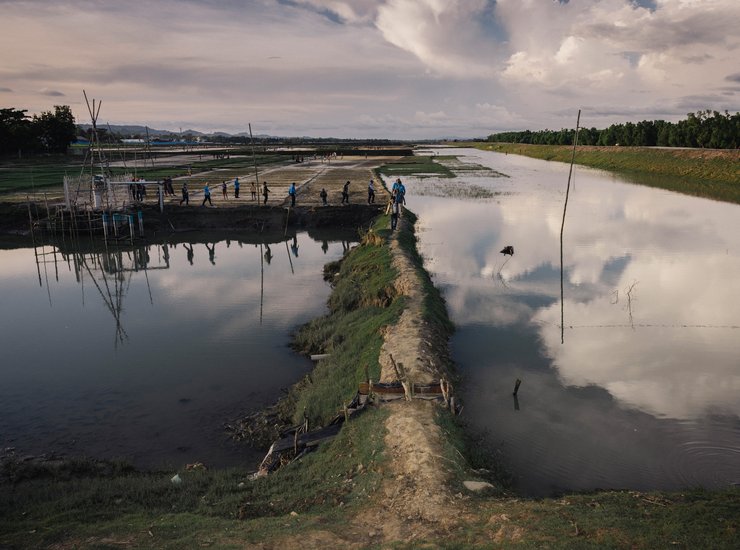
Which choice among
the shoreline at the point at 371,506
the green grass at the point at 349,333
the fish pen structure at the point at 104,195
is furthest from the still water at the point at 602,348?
the fish pen structure at the point at 104,195

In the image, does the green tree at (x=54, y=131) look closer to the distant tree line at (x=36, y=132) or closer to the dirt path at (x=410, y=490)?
the distant tree line at (x=36, y=132)

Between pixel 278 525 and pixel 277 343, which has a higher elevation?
pixel 278 525

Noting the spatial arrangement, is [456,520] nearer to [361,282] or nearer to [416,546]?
[416,546]

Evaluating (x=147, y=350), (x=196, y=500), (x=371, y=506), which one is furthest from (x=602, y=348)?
(x=147, y=350)

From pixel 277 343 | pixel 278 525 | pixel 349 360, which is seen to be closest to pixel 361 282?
pixel 277 343

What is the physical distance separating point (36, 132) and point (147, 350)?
69960 millimetres

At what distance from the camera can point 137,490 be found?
7.57m

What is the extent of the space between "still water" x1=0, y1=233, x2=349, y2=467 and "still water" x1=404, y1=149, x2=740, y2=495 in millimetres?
4940

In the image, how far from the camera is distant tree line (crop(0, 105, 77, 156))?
205 feet

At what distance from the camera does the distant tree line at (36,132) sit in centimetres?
6241

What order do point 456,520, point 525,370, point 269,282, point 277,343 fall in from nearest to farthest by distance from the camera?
1. point 456,520
2. point 525,370
3. point 277,343
4. point 269,282

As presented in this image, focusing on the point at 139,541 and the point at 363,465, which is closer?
the point at 139,541

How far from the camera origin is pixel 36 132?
68.6 meters

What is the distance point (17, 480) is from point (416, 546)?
6.90 meters
